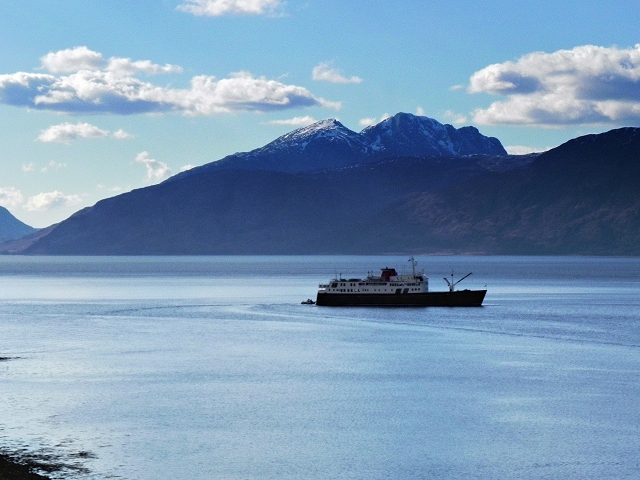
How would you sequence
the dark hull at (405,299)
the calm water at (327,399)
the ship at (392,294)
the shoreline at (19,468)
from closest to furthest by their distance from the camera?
1. the shoreline at (19,468)
2. the calm water at (327,399)
3. the dark hull at (405,299)
4. the ship at (392,294)

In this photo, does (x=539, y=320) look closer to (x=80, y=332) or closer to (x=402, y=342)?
(x=402, y=342)

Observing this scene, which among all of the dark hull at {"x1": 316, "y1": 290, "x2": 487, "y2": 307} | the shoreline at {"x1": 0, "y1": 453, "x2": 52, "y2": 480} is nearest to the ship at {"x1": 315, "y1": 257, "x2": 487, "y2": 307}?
the dark hull at {"x1": 316, "y1": 290, "x2": 487, "y2": 307}

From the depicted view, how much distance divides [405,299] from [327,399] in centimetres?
9377

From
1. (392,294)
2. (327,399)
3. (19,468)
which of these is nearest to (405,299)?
(392,294)

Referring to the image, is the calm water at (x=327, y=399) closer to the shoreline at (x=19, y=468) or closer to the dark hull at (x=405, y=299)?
the shoreline at (x=19, y=468)

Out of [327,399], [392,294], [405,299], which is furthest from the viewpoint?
[392,294]

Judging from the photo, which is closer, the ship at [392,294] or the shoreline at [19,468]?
the shoreline at [19,468]

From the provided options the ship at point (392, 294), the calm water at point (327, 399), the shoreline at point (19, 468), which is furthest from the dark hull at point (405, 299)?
the shoreline at point (19, 468)

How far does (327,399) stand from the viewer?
71.4 meters

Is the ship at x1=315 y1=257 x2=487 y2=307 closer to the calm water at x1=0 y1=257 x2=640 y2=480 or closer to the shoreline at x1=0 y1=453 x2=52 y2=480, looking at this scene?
the calm water at x1=0 y1=257 x2=640 y2=480

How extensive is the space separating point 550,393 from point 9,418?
126 ft

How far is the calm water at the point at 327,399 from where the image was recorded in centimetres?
5300


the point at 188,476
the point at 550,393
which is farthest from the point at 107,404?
the point at 550,393

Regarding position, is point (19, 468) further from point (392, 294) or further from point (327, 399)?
point (392, 294)
